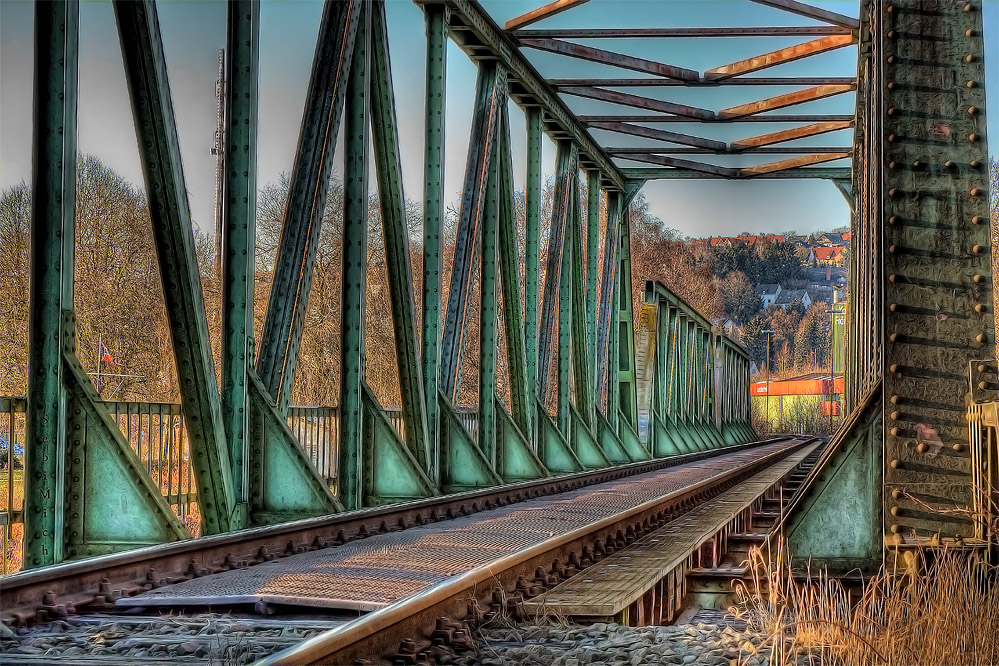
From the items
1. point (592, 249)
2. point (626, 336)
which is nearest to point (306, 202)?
point (592, 249)

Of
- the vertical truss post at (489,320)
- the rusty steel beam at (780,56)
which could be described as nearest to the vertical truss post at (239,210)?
the vertical truss post at (489,320)

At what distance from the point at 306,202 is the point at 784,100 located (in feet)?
45.8

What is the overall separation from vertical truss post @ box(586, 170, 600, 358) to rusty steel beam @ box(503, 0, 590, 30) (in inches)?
305

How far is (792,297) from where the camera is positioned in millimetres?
126625

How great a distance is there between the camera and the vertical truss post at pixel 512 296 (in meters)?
16.1

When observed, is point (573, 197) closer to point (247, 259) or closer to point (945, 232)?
point (247, 259)

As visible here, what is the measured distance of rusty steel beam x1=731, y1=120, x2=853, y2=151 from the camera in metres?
22.8

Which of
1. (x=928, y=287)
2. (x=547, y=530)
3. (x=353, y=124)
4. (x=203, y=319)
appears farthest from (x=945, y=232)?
(x=353, y=124)

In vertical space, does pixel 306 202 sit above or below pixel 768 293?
below

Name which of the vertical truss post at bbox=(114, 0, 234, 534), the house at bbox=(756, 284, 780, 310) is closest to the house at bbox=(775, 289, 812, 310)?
the house at bbox=(756, 284, 780, 310)

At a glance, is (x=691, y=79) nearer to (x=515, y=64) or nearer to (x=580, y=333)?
(x=515, y=64)

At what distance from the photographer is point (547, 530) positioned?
9.12 m

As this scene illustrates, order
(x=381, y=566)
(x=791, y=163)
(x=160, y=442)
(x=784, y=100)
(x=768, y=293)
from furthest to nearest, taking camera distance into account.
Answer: (x=768, y=293) < (x=791, y=163) < (x=784, y=100) < (x=160, y=442) < (x=381, y=566)

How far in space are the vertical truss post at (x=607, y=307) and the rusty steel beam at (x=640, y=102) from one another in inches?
181
